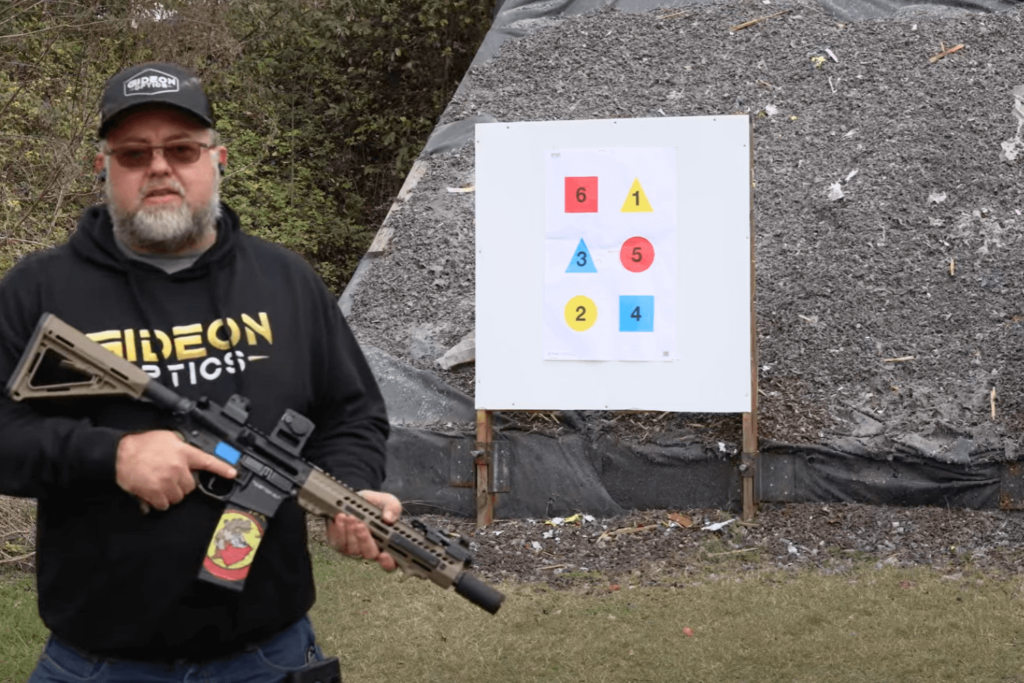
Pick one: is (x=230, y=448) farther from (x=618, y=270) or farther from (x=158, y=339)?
(x=618, y=270)

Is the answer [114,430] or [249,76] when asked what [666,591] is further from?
[249,76]

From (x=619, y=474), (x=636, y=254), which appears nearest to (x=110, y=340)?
(x=636, y=254)

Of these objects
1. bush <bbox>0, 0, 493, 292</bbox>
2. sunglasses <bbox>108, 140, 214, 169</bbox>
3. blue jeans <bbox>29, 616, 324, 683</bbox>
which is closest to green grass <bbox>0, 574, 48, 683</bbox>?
blue jeans <bbox>29, 616, 324, 683</bbox>

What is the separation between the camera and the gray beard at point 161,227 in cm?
234

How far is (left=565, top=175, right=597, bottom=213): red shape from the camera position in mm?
6703

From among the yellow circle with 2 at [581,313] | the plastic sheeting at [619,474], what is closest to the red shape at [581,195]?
the yellow circle with 2 at [581,313]

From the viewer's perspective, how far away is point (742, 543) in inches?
247

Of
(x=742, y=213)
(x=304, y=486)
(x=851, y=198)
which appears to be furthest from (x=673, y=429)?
(x=304, y=486)

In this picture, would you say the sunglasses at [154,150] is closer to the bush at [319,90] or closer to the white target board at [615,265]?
the white target board at [615,265]

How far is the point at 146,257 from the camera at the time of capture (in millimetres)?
2385

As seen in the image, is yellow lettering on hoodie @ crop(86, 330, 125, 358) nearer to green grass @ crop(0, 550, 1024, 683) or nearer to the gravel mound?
green grass @ crop(0, 550, 1024, 683)

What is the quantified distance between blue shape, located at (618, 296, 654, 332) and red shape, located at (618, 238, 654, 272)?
0.16m

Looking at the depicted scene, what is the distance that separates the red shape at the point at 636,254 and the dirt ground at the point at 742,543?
1296 mm

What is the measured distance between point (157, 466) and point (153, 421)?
7.3 inches
